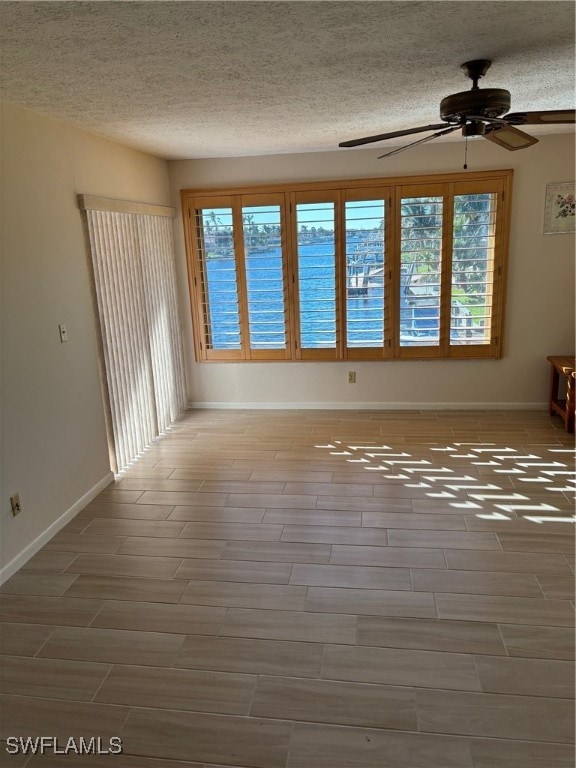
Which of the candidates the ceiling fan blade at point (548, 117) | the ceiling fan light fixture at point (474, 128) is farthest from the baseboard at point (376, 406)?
the ceiling fan blade at point (548, 117)

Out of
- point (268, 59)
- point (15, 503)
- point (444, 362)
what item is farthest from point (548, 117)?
point (15, 503)

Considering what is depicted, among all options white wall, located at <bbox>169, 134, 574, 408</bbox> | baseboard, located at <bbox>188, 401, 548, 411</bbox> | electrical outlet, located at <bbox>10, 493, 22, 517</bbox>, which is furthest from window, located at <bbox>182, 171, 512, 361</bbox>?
electrical outlet, located at <bbox>10, 493, 22, 517</bbox>

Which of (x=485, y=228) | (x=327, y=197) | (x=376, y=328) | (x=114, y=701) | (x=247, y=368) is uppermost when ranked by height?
(x=327, y=197)

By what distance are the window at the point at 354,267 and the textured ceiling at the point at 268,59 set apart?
1.16 metres

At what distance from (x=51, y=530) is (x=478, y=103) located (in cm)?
317

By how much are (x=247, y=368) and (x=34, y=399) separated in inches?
103

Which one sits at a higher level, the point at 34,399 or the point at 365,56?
the point at 365,56

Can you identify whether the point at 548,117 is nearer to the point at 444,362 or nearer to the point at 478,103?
the point at 478,103

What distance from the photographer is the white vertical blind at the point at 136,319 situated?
3787 mm

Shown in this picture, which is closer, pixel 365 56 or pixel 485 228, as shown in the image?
pixel 365 56

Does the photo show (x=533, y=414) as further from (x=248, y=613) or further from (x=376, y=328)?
(x=248, y=613)

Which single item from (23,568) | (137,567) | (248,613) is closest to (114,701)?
(248,613)

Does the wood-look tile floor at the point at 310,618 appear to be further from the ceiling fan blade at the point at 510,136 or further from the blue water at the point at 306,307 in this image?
the ceiling fan blade at the point at 510,136

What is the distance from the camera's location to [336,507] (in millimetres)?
3326
